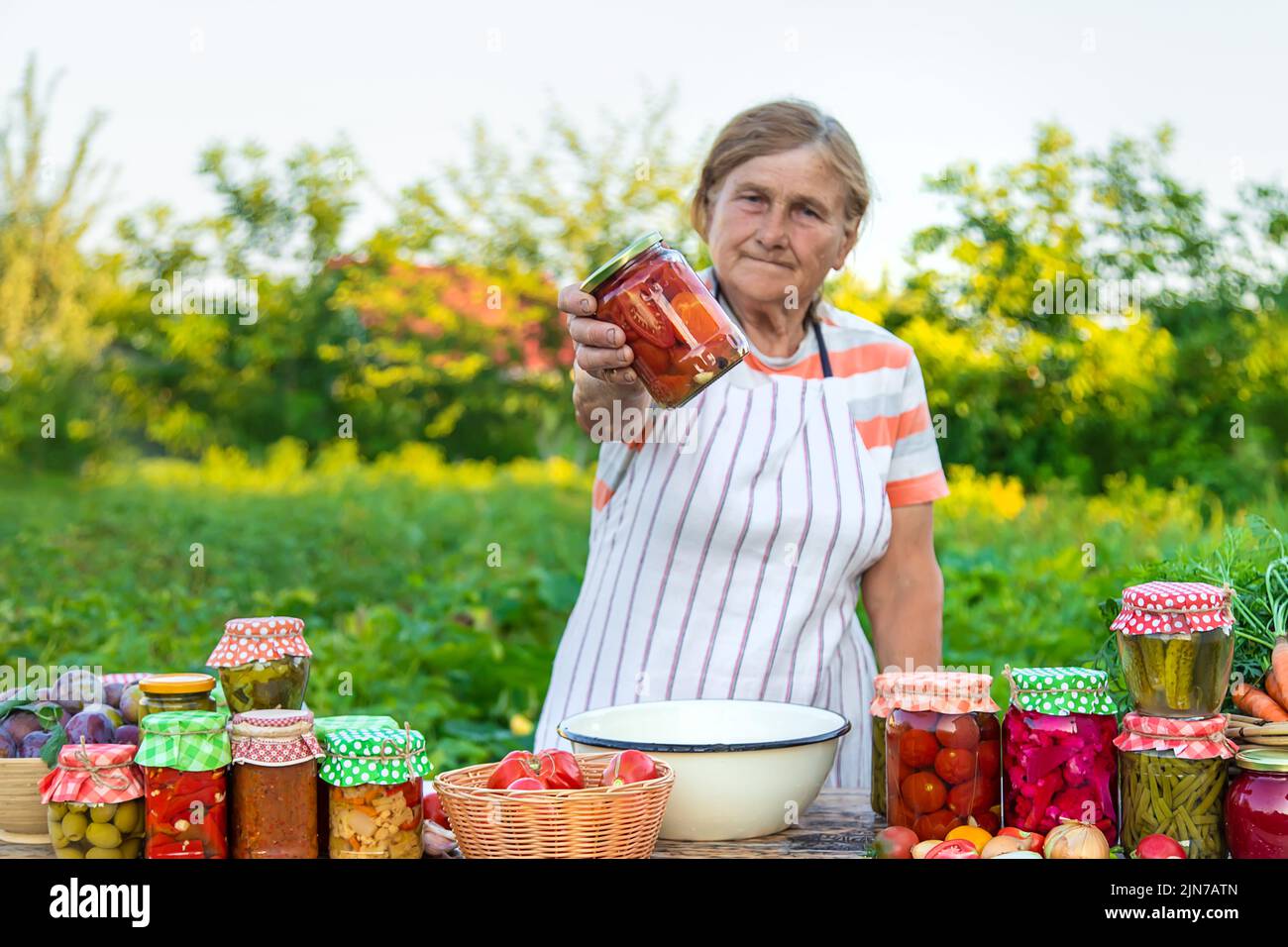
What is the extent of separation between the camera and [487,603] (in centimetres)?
575

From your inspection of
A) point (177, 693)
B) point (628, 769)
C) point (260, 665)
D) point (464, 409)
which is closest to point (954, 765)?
point (628, 769)

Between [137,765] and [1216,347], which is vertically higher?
[1216,347]

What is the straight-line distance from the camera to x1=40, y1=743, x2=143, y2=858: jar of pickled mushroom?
1.55 meters

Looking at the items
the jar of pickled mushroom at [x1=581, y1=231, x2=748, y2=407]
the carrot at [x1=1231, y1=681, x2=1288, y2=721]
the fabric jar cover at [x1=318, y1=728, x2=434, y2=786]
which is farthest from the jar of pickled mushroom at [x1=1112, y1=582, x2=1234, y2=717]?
the fabric jar cover at [x1=318, y1=728, x2=434, y2=786]

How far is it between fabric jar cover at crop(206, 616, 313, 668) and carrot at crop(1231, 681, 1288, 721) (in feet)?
4.18

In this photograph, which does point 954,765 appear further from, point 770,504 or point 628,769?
point 770,504

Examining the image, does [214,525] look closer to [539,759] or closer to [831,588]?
[831,588]

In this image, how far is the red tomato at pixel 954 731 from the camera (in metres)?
1.69

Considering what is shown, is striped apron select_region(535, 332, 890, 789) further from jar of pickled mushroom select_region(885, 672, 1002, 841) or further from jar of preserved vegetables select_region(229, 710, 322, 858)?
jar of preserved vegetables select_region(229, 710, 322, 858)

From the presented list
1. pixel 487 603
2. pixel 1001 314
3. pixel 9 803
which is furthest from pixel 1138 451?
pixel 9 803

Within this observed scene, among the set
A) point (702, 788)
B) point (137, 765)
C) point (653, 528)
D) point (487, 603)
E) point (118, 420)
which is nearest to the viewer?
point (137, 765)

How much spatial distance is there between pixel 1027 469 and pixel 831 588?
526cm

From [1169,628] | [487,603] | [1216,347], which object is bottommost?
[487,603]

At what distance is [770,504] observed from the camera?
2379mm
